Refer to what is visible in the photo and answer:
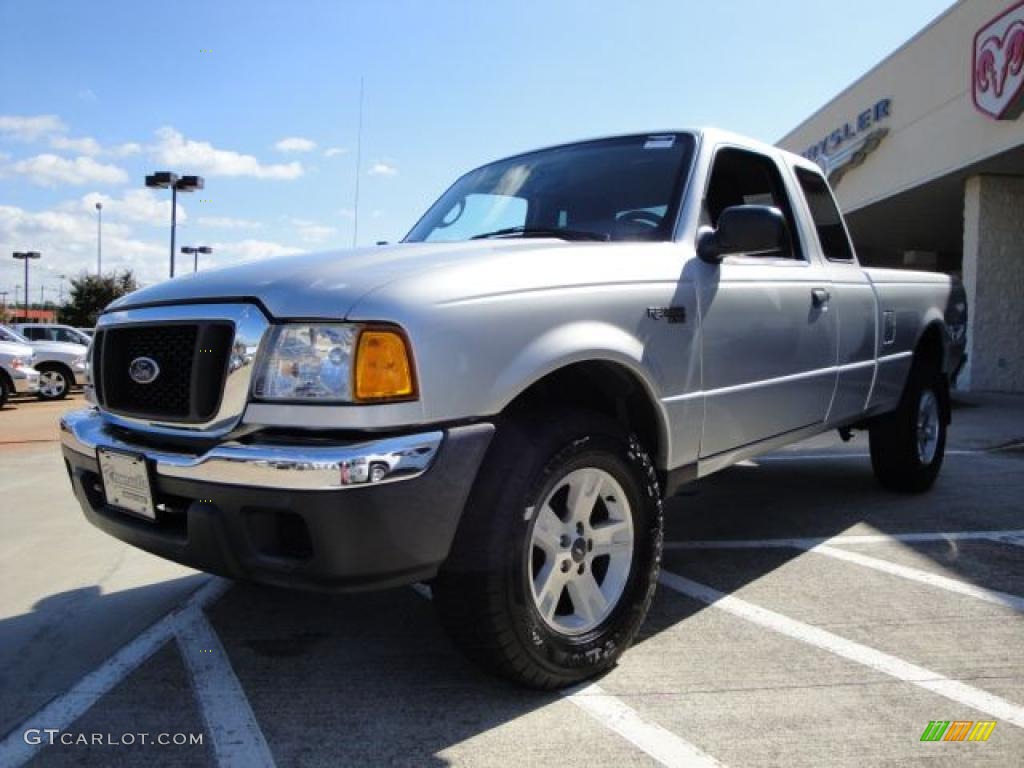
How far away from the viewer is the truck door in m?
3.16

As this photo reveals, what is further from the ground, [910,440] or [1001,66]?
[1001,66]

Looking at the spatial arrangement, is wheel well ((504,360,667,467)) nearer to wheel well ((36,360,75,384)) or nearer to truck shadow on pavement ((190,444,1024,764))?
truck shadow on pavement ((190,444,1024,764))

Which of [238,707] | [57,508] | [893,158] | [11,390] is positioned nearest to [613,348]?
[238,707]

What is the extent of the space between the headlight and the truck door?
1.38 m

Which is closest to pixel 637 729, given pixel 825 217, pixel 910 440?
Result: pixel 825 217

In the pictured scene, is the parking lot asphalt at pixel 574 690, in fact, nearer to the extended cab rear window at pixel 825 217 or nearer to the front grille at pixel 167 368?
the front grille at pixel 167 368

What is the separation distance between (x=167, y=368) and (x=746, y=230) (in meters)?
2.02

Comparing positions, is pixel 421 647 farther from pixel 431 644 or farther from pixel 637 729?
pixel 637 729

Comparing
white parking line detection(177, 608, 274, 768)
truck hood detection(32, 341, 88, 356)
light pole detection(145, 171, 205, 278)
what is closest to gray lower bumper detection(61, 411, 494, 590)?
white parking line detection(177, 608, 274, 768)

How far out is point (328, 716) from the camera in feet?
7.90

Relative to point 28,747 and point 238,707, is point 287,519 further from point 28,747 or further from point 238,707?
point 28,747

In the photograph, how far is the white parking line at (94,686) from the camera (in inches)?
88.6

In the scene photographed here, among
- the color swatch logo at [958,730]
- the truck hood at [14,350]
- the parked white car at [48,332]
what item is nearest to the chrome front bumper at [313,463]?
the color swatch logo at [958,730]

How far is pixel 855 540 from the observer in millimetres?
4266
